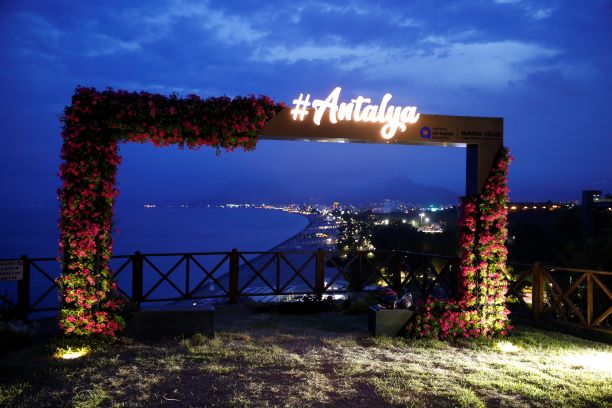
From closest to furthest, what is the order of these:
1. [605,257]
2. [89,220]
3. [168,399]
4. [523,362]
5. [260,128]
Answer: [168,399], [523,362], [89,220], [260,128], [605,257]

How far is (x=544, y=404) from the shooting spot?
4492 mm

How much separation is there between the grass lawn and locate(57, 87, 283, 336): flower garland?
27.3 inches

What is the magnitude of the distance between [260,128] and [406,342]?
387 cm

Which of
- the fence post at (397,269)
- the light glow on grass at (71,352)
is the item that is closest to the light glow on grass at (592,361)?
the fence post at (397,269)

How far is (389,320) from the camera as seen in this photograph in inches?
292

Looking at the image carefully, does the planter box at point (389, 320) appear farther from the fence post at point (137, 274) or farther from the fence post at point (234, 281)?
the fence post at point (137, 274)

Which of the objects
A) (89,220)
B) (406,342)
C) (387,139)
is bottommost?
(406,342)

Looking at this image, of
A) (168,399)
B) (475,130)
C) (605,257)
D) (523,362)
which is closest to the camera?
(168,399)

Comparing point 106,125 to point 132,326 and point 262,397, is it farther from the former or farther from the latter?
point 262,397

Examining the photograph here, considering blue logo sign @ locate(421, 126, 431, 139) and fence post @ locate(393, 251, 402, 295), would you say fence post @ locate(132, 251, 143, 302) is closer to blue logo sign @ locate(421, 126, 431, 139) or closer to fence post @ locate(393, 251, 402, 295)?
fence post @ locate(393, 251, 402, 295)

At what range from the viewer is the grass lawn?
4523mm

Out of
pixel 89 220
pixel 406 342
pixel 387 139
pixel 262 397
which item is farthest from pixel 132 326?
pixel 387 139

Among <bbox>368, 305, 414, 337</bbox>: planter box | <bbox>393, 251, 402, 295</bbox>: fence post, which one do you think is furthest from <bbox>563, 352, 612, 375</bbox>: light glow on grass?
<bbox>393, 251, 402, 295</bbox>: fence post

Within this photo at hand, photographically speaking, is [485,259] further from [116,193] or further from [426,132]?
[116,193]
